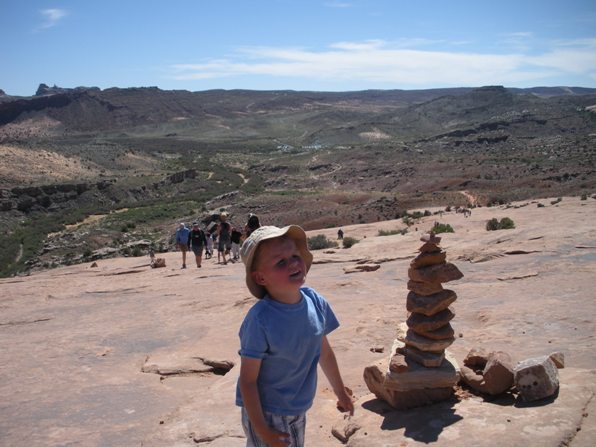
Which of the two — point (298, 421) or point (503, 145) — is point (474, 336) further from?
point (503, 145)

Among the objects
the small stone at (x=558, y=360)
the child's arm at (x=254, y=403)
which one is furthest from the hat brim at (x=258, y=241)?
the small stone at (x=558, y=360)

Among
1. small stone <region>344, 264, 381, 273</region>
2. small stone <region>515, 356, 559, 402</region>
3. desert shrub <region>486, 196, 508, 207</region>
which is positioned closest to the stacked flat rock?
small stone <region>515, 356, 559, 402</region>

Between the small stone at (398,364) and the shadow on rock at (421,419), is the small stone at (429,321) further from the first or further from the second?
the shadow on rock at (421,419)

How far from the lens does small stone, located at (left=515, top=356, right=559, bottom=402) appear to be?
15.3 ft

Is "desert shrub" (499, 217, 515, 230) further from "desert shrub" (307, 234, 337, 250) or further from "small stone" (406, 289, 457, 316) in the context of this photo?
"small stone" (406, 289, 457, 316)

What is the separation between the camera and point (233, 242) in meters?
16.9

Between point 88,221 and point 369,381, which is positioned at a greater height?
point 369,381

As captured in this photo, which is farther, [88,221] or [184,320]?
[88,221]

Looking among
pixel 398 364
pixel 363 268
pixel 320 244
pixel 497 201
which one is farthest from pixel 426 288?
pixel 497 201

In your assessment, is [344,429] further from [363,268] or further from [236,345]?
[363,268]

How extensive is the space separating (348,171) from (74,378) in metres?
55.9

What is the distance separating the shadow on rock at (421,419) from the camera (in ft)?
15.1

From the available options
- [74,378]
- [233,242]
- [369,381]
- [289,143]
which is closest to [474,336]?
[369,381]

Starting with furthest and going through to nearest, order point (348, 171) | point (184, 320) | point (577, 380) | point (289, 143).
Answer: point (289, 143) < point (348, 171) < point (184, 320) < point (577, 380)
